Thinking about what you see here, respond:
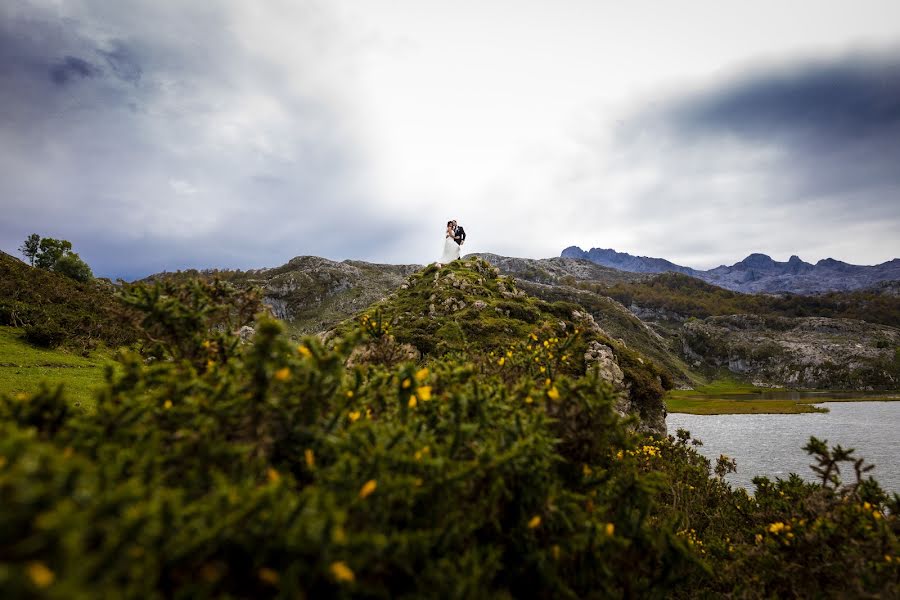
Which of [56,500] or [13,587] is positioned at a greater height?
[56,500]

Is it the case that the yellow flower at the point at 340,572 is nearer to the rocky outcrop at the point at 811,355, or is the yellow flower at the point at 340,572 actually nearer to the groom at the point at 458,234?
the groom at the point at 458,234

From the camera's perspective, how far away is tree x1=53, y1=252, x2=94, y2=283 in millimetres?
56938

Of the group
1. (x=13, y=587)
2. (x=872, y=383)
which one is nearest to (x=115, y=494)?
(x=13, y=587)

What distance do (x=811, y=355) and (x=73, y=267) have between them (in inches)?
8874

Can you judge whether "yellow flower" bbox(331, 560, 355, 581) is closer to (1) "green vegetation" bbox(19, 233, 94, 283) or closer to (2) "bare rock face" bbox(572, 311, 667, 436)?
(2) "bare rock face" bbox(572, 311, 667, 436)

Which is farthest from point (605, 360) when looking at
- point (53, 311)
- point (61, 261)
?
point (61, 261)

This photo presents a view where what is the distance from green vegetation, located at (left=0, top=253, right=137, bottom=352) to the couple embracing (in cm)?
2248

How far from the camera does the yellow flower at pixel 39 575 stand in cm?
158

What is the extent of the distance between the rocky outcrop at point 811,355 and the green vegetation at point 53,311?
18914cm

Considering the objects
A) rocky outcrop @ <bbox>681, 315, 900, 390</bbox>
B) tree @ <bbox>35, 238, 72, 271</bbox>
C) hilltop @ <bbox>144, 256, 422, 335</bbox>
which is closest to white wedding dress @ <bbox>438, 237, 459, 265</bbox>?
tree @ <bbox>35, 238, 72, 271</bbox>

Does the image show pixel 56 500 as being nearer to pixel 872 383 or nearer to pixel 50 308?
pixel 50 308

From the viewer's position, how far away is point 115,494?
1.99 metres

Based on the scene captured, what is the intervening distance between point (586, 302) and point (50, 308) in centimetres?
19234

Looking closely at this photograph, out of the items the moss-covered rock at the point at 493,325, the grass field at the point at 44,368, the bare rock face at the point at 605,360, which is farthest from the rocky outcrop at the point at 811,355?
the grass field at the point at 44,368
